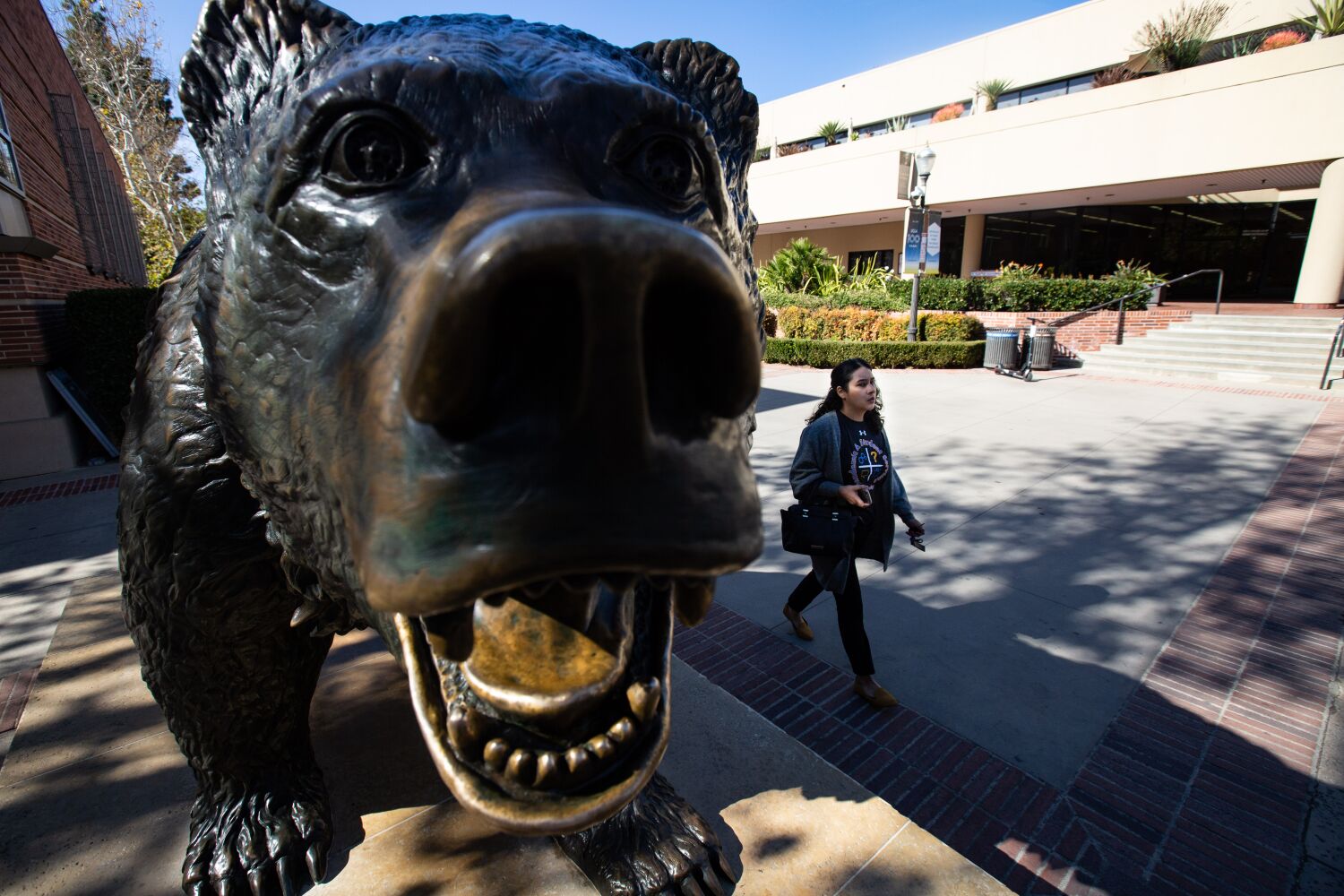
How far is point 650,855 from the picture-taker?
194 centimetres

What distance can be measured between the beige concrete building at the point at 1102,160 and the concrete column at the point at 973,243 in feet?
0.21

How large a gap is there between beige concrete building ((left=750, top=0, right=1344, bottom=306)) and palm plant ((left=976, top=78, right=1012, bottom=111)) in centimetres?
23

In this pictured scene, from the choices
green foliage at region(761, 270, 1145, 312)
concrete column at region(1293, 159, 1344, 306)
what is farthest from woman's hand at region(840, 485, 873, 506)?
concrete column at region(1293, 159, 1344, 306)

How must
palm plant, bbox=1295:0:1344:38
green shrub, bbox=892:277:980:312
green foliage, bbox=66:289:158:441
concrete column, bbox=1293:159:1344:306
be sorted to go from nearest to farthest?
green foliage, bbox=66:289:158:441 < concrete column, bbox=1293:159:1344:306 < palm plant, bbox=1295:0:1344:38 < green shrub, bbox=892:277:980:312

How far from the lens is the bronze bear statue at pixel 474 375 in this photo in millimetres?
604

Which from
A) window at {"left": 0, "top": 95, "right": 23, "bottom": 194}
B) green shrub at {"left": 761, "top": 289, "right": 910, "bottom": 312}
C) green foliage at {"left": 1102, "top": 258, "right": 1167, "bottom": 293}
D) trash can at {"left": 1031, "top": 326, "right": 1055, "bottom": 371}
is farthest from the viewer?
green shrub at {"left": 761, "top": 289, "right": 910, "bottom": 312}

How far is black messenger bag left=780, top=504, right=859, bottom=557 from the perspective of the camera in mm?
3238

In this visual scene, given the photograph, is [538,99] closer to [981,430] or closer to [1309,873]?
[1309,873]

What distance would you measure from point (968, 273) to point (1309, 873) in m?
24.6

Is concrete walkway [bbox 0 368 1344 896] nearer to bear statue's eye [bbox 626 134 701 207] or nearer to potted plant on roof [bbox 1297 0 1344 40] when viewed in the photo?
bear statue's eye [bbox 626 134 701 207]

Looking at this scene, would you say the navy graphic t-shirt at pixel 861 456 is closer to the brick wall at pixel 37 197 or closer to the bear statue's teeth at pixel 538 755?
the bear statue's teeth at pixel 538 755

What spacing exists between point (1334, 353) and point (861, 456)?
13524 millimetres

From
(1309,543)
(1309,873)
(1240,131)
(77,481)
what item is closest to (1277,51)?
(1240,131)

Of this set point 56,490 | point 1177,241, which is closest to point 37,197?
point 56,490
